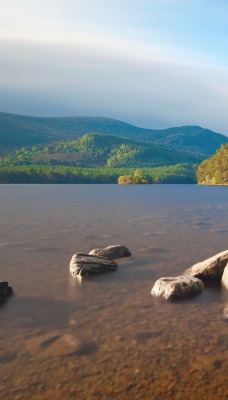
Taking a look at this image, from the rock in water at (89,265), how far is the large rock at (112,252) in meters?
1.81

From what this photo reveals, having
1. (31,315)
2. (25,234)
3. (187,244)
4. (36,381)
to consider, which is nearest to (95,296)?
(31,315)

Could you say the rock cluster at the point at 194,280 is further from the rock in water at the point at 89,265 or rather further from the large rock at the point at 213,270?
the rock in water at the point at 89,265

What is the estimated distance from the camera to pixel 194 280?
17.6 m

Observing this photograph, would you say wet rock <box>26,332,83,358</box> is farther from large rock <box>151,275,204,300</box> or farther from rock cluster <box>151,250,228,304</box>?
rock cluster <box>151,250,228,304</box>

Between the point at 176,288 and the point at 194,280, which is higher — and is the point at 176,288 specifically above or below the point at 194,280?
below

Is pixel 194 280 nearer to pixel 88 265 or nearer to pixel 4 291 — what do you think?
pixel 88 265

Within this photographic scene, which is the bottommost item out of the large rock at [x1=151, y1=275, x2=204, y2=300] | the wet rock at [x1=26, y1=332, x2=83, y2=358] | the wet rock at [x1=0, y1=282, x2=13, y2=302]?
the wet rock at [x1=26, y1=332, x2=83, y2=358]

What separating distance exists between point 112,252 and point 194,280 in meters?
8.26

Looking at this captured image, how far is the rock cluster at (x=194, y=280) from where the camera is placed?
1662 cm

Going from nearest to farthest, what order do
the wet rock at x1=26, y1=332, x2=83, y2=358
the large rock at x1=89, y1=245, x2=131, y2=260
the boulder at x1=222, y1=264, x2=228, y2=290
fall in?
the wet rock at x1=26, y1=332, x2=83, y2=358
the boulder at x1=222, y1=264, x2=228, y2=290
the large rock at x1=89, y1=245, x2=131, y2=260

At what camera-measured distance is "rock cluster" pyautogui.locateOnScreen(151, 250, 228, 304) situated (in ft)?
54.5

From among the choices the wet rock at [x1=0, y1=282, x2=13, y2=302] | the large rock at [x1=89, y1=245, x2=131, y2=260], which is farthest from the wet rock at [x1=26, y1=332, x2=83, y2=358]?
the large rock at [x1=89, y1=245, x2=131, y2=260]

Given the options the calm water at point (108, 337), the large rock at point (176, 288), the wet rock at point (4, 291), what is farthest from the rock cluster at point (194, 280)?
the wet rock at point (4, 291)

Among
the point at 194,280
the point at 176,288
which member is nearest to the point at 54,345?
the point at 176,288
